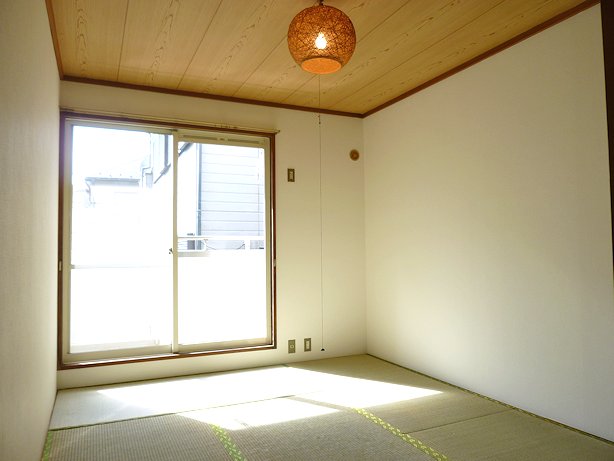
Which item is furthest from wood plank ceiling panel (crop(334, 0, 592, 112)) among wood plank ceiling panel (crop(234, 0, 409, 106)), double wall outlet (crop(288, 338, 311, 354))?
double wall outlet (crop(288, 338, 311, 354))

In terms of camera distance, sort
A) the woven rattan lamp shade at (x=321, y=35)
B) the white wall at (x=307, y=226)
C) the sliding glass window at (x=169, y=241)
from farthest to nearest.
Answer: the white wall at (x=307, y=226)
the sliding glass window at (x=169, y=241)
the woven rattan lamp shade at (x=321, y=35)

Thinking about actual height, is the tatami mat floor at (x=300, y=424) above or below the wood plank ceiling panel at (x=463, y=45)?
below

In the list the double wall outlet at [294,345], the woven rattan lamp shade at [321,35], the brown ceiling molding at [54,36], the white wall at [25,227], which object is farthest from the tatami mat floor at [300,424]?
the brown ceiling molding at [54,36]

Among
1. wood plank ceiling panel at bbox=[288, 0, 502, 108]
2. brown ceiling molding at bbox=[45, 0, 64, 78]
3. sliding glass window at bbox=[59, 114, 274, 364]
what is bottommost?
sliding glass window at bbox=[59, 114, 274, 364]

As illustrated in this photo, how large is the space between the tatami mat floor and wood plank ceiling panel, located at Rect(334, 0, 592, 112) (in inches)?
96.5

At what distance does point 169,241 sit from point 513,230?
9.01 ft

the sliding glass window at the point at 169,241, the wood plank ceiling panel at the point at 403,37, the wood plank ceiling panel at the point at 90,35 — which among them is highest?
the wood plank ceiling panel at the point at 403,37

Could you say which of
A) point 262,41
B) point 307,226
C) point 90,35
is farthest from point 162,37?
point 307,226

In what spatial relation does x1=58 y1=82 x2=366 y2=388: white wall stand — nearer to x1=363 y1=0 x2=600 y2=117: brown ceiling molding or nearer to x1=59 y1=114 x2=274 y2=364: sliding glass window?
x1=59 y1=114 x2=274 y2=364: sliding glass window

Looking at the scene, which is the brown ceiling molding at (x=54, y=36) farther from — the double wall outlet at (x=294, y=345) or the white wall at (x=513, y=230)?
the double wall outlet at (x=294, y=345)

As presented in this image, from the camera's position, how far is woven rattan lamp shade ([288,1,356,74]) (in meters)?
2.37

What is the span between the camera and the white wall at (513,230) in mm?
2584

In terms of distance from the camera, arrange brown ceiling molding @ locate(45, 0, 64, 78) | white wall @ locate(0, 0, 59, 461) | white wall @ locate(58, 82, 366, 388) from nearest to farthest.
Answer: white wall @ locate(0, 0, 59, 461)
brown ceiling molding @ locate(45, 0, 64, 78)
white wall @ locate(58, 82, 366, 388)

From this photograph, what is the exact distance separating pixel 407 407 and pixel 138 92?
3.25 metres
